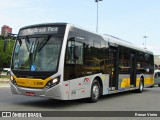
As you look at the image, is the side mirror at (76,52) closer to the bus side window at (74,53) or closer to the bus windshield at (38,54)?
the bus side window at (74,53)

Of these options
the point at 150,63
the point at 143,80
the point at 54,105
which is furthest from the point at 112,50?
the point at 150,63

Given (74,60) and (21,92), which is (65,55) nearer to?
(74,60)

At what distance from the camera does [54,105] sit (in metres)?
12.9

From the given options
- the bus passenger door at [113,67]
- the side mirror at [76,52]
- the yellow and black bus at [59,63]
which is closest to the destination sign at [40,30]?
the yellow and black bus at [59,63]

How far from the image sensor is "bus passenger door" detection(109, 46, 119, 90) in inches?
634

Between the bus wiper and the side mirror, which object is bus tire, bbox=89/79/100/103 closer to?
the side mirror

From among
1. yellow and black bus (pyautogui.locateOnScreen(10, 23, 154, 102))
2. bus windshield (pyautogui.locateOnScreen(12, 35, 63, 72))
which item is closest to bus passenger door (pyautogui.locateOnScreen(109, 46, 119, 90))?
yellow and black bus (pyautogui.locateOnScreen(10, 23, 154, 102))

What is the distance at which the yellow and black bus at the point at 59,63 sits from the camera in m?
11.7

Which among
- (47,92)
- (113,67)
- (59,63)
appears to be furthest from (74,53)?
(113,67)

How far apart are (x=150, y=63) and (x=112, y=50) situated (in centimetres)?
870

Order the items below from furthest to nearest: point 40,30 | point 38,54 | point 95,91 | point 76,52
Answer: point 95,91 < point 40,30 < point 76,52 < point 38,54

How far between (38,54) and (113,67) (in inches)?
214

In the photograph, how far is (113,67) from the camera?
16.4m

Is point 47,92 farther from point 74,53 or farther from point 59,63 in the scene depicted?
point 74,53
